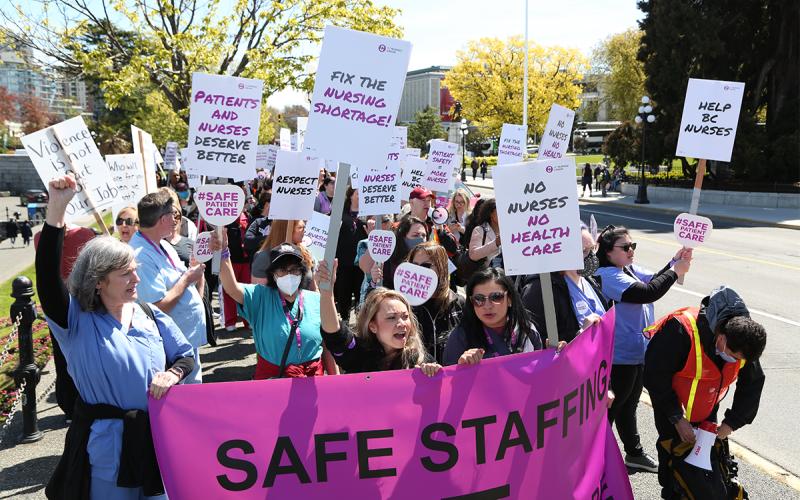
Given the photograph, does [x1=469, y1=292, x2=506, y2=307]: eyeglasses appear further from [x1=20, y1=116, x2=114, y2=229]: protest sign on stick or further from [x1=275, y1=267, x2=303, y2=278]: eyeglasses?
[x1=20, y1=116, x2=114, y2=229]: protest sign on stick

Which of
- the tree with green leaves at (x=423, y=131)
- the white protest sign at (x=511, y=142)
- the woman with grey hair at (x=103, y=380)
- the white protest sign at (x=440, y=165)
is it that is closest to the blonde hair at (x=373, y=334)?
the woman with grey hair at (x=103, y=380)

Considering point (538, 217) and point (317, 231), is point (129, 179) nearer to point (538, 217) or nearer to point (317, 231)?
point (317, 231)

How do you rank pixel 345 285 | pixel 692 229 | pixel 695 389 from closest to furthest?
1. pixel 695 389
2. pixel 692 229
3. pixel 345 285

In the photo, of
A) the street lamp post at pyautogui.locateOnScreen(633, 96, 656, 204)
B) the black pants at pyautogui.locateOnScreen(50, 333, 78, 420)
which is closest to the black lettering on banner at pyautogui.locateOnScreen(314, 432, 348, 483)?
the black pants at pyautogui.locateOnScreen(50, 333, 78, 420)

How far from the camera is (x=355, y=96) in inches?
139

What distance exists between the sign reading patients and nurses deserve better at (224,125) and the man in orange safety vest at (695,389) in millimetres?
2877

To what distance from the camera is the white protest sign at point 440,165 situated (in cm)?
1026

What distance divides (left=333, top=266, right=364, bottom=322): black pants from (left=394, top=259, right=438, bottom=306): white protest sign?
367 cm

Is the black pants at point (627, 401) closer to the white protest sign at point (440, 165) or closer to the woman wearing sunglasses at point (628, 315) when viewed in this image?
the woman wearing sunglasses at point (628, 315)

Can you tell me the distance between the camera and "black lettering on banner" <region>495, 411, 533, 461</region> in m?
3.30

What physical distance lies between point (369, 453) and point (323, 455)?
0.66ft

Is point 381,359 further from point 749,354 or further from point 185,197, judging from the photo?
point 185,197

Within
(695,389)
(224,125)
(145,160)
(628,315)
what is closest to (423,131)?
(145,160)

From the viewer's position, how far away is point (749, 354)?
11.6ft
